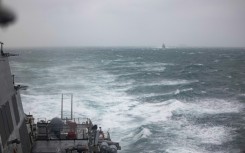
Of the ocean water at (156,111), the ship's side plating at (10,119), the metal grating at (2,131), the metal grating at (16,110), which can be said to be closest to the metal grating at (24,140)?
the ship's side plating at (10,119)

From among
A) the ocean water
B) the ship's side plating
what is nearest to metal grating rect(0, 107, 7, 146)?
the ship's side plating

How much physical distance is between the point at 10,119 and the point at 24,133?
2845 millimetres

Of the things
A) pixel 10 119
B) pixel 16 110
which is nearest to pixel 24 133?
pixel 16 110

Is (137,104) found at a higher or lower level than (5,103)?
lower

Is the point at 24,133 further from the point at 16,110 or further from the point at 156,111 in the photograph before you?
the point at 156,111

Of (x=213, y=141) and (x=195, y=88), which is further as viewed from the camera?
(x=195, y=88)

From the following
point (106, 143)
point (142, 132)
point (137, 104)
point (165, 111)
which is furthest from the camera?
point (137, 104)

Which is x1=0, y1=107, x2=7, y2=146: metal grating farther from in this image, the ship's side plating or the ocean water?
the ocean water

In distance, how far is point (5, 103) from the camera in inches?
607

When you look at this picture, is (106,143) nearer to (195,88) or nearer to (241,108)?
(241,108)

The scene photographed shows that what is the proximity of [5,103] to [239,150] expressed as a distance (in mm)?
25557

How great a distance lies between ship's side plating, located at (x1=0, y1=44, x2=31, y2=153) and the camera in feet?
47.1

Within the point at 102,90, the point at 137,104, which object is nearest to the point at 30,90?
the point at 102,90

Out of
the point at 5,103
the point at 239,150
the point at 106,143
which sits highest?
the point at 5,103
